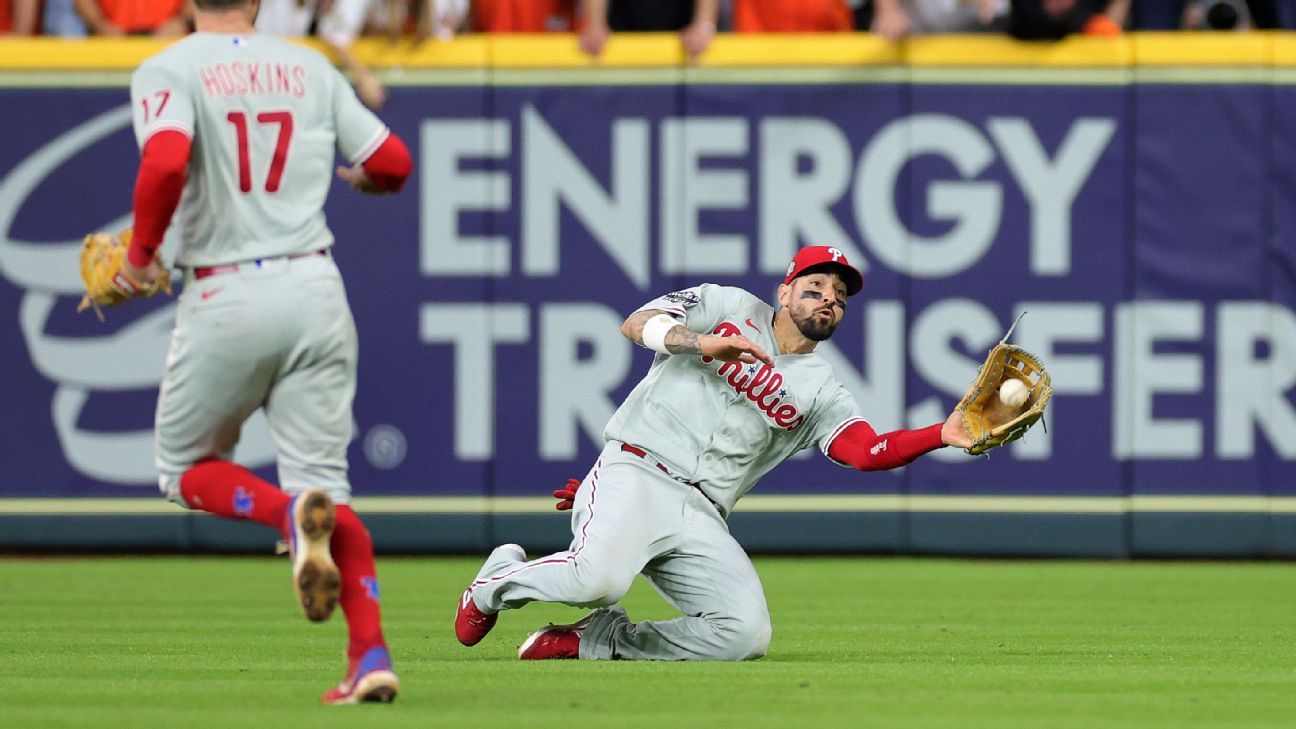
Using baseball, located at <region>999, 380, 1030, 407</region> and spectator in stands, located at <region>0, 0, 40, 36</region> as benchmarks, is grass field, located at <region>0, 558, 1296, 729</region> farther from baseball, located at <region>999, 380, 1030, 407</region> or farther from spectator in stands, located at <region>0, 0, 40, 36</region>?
spectator in stands, located at <region>0, 0, 40, 36</region>

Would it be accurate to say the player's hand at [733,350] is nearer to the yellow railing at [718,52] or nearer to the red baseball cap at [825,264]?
the red baseball cap at [825,264]

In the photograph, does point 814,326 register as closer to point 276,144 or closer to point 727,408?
point 727,408

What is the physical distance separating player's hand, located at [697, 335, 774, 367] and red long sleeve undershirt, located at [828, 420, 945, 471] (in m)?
0.61

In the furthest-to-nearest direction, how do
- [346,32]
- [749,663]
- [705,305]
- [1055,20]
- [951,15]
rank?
[951,15] < [346,32] < [1055,20] < [705,305] < [749,663]

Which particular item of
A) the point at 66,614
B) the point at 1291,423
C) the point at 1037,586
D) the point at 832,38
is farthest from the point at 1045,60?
the point at 66,614

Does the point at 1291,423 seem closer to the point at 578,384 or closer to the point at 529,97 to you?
the point at 578,384

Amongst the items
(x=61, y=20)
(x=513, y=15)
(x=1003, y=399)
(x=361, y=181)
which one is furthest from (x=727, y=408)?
(x=61, y=20)

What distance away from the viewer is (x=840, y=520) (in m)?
11.2

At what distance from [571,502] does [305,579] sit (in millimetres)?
2196

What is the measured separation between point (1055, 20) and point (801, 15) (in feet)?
5.27

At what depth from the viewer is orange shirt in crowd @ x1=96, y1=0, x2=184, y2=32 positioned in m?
11.7

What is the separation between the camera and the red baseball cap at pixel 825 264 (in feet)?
21.3

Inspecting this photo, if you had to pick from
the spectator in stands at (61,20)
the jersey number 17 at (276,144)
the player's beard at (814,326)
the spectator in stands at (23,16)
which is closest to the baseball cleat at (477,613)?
the player's beard at (814,326)

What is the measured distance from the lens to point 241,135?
4.93m
